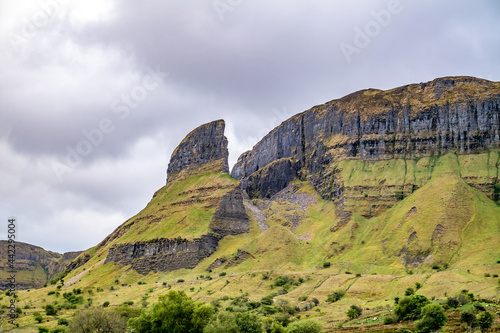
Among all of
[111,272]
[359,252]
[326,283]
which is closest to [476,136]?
[359,252]

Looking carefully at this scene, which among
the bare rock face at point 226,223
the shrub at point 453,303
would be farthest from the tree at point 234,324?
the bare rock face at point 226,223

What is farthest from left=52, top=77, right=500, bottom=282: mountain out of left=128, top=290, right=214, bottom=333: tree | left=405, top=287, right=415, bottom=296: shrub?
left=128, top=290, right=214, bottom=333: tree

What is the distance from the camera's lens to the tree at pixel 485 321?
67375 mm

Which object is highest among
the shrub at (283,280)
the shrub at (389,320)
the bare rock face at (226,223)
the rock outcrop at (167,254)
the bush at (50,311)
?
the bare rock face at (226,223)

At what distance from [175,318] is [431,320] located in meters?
40.4

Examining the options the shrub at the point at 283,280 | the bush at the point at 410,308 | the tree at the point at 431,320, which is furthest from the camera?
the shrub at the point at 283,280

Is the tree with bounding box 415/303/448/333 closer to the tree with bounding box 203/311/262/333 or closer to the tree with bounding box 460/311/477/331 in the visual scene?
the tree with bounding box 460/311/477/331

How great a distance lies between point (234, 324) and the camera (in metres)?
73.2

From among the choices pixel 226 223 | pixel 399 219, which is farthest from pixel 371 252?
pixel 226 223

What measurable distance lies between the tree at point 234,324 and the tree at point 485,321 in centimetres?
3111

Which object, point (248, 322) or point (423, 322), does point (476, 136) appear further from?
point (248, 322)

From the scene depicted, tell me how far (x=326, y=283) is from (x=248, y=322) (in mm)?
57132

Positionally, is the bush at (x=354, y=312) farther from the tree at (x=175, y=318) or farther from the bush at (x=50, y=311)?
the bush at (x=50, y=311)

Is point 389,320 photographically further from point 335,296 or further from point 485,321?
point 335,296
